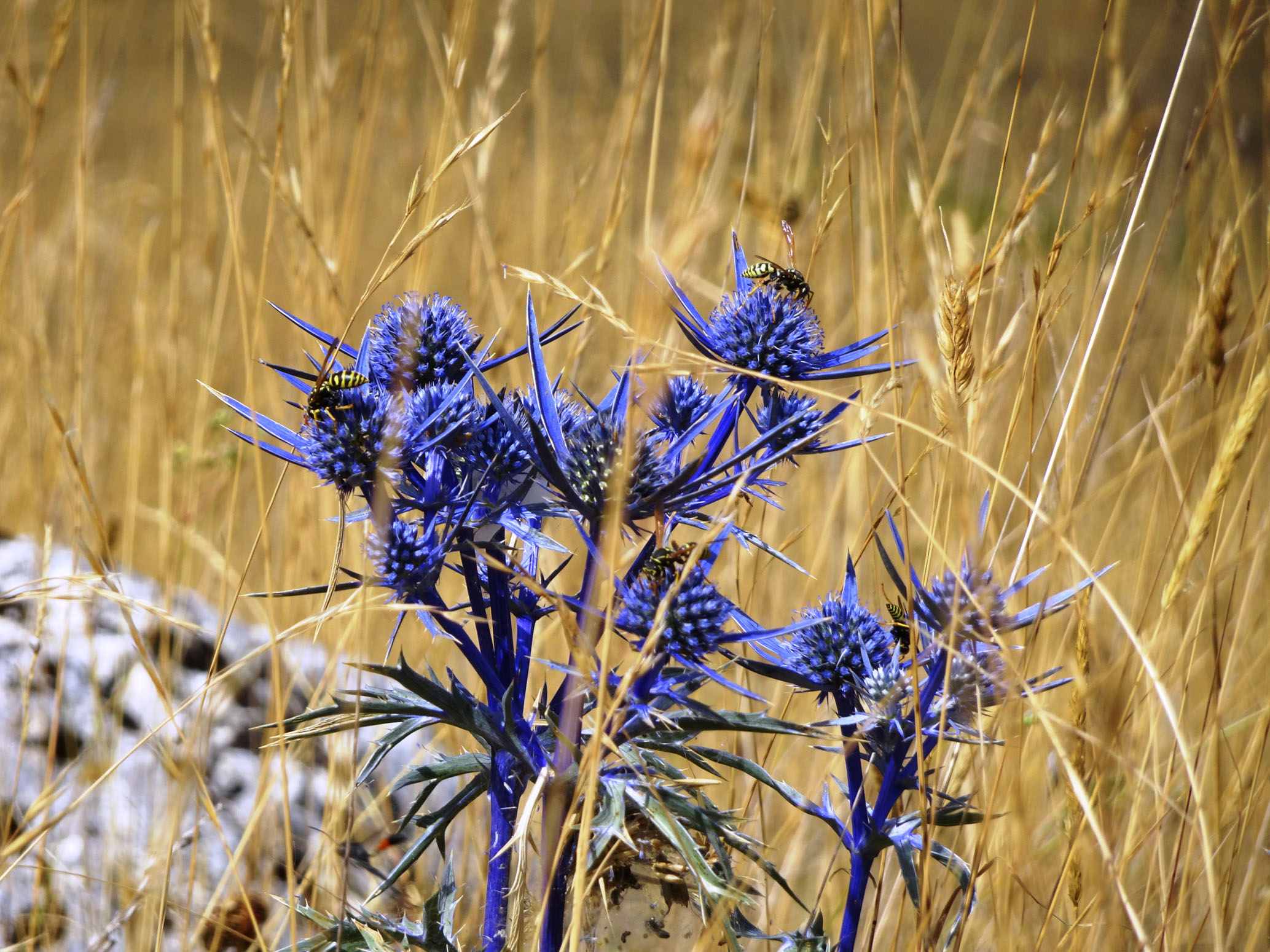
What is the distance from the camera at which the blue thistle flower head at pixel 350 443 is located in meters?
0.68

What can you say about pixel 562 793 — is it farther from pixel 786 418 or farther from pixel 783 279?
pixel 783 279

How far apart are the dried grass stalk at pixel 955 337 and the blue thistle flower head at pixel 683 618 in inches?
12.3

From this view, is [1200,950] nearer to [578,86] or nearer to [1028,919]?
[1028,919]

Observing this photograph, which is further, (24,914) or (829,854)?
(829,854)

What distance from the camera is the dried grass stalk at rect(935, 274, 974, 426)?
0.84 meters

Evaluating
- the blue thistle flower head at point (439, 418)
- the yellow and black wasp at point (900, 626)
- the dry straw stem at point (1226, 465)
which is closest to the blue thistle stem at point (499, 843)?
the blue thistle flower head at point (439, 418)

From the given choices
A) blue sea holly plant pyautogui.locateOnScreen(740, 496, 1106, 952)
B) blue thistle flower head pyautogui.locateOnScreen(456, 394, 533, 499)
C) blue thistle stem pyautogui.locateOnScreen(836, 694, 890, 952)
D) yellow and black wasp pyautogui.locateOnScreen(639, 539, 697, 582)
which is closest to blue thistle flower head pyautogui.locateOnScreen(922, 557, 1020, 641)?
blue sea holly plant pyautogui.locateOnScreen(740, 496, 1106, 952)

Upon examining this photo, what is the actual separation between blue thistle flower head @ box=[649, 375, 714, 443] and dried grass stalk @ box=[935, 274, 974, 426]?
228mm

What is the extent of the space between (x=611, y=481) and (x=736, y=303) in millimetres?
267

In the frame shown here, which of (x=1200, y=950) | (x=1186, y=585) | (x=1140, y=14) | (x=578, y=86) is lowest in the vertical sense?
(x=1200, y=950)

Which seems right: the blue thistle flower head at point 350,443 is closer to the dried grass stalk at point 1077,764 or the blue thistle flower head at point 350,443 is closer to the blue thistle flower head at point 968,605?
the blue thistle flower head at point 968,605

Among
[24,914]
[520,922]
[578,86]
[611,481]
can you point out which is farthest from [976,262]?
[578,86]

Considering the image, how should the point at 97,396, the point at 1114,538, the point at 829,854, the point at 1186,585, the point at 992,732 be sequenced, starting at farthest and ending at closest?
1. the point at 97,396
2. the point at 1114,538
3. the point at 829,854
4. the point at 1186,585
5. the point at 992,732

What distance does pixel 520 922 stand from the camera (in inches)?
29.1
